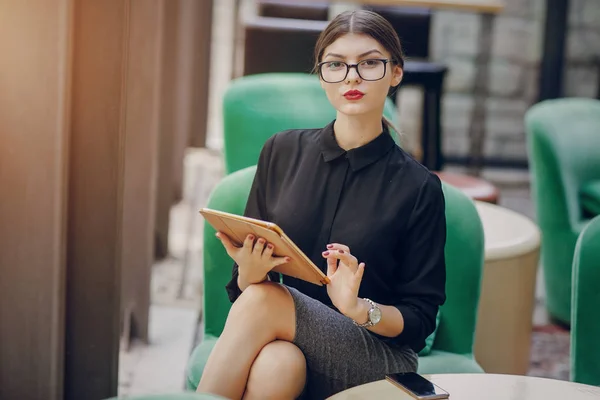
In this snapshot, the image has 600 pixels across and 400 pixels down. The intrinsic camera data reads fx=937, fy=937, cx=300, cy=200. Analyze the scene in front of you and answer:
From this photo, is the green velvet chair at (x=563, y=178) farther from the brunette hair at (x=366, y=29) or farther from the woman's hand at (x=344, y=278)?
the woman's hand at (x=344, y=278)

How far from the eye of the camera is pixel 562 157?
3.82 meters

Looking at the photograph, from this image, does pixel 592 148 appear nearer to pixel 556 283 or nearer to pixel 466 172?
pixel 556 283

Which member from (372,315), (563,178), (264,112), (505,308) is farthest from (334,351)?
(563,178)

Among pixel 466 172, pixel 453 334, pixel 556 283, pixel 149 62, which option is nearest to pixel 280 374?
pixel 453 334

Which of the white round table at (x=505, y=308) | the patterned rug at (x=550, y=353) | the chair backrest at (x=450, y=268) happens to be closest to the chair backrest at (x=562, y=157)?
the patterned rug at (x=550, y=353)

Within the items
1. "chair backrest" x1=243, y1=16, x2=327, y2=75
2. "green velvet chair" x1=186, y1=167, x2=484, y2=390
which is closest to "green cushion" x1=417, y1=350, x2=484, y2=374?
"green velvet chair" x1=186, y1=167, x2=484, y2=390

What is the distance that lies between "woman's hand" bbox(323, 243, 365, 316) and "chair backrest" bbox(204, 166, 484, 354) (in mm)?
512

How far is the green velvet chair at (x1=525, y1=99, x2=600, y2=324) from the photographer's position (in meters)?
3.82

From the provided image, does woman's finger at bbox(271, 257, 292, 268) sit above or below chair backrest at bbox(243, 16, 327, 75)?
below

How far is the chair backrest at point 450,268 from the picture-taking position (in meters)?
2.14

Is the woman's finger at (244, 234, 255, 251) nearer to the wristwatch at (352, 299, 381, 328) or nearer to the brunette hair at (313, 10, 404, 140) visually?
the wristwatch at (352, 299, 381, 328)

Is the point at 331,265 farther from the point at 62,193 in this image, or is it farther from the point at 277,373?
the point at 62,193

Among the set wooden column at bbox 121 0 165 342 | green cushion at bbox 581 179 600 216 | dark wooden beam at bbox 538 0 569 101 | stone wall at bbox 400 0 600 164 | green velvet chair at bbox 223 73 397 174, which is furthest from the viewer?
stone wall at bbox 400 0 600 164

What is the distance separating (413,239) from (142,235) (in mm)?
1928
